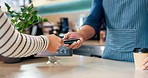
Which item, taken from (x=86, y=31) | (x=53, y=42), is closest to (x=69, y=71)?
(x=53, y=42)

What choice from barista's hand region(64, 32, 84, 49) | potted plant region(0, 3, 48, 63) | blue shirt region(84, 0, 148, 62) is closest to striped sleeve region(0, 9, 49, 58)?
barista's hand region(64, 32, 84, 49)

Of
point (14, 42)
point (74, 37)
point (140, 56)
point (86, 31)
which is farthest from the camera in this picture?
point (86, 31)

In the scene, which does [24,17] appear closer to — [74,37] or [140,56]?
[74,37]

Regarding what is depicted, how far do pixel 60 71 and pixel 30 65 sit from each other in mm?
235

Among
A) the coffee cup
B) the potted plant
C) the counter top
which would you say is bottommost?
the counter top

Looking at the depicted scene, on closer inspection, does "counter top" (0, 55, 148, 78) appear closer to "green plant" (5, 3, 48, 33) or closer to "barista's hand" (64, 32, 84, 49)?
"barista's hand" (64, 32, 84, 49)

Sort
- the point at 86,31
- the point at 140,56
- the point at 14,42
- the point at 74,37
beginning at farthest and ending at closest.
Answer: the point at 86,31
the point at 74,37
the point at 140,56
the point at 14,42

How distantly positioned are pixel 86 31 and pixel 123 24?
0.23 metres

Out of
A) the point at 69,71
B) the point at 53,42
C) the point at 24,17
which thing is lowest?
the point at 69,71

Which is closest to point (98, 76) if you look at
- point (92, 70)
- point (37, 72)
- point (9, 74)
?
point (92, 70)

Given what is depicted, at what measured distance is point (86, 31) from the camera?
1413mm

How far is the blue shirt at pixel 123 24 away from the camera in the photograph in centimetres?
125

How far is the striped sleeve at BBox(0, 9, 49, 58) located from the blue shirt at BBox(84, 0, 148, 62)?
1.70 feet

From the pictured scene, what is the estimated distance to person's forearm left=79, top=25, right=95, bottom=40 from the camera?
141cm
